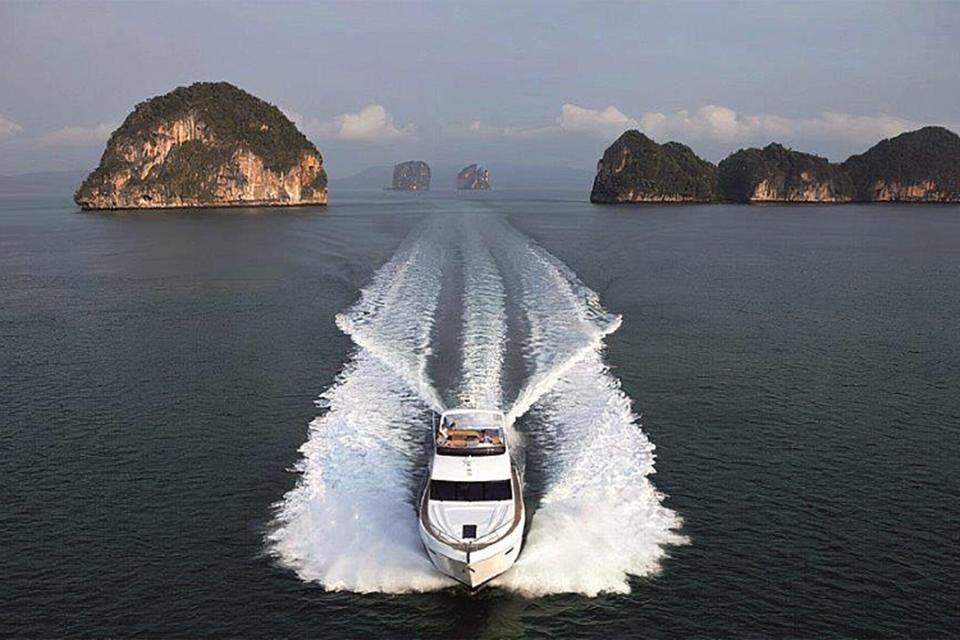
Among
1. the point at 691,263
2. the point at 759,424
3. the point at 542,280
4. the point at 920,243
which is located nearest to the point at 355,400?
the point at 759,424

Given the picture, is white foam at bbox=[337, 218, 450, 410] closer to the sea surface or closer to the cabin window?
the sea surface

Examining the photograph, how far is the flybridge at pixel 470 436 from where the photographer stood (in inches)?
950

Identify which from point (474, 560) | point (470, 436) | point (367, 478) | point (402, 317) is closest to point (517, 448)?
point (470, 436)

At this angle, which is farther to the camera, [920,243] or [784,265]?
[920,243]

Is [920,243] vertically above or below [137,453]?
above

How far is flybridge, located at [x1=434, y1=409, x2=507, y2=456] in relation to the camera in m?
24.1

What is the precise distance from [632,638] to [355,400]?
18734 mm

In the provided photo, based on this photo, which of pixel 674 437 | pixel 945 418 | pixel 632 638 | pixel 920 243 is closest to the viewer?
pixel 632 638

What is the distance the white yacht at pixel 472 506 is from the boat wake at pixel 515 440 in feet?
3.22

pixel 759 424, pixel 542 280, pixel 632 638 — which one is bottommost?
pixel 632 638

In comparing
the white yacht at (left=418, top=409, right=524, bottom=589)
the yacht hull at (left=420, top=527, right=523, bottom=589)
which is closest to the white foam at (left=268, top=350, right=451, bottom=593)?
the yacht hull at (left=420, top=527, right=523, bottom=589)

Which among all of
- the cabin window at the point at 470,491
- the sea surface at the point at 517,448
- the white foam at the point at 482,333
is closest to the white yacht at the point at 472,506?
the cabin window at the point at 470,491

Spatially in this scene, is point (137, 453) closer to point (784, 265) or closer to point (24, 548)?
point (24, 548)

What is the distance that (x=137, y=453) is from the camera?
29062 millimetres
